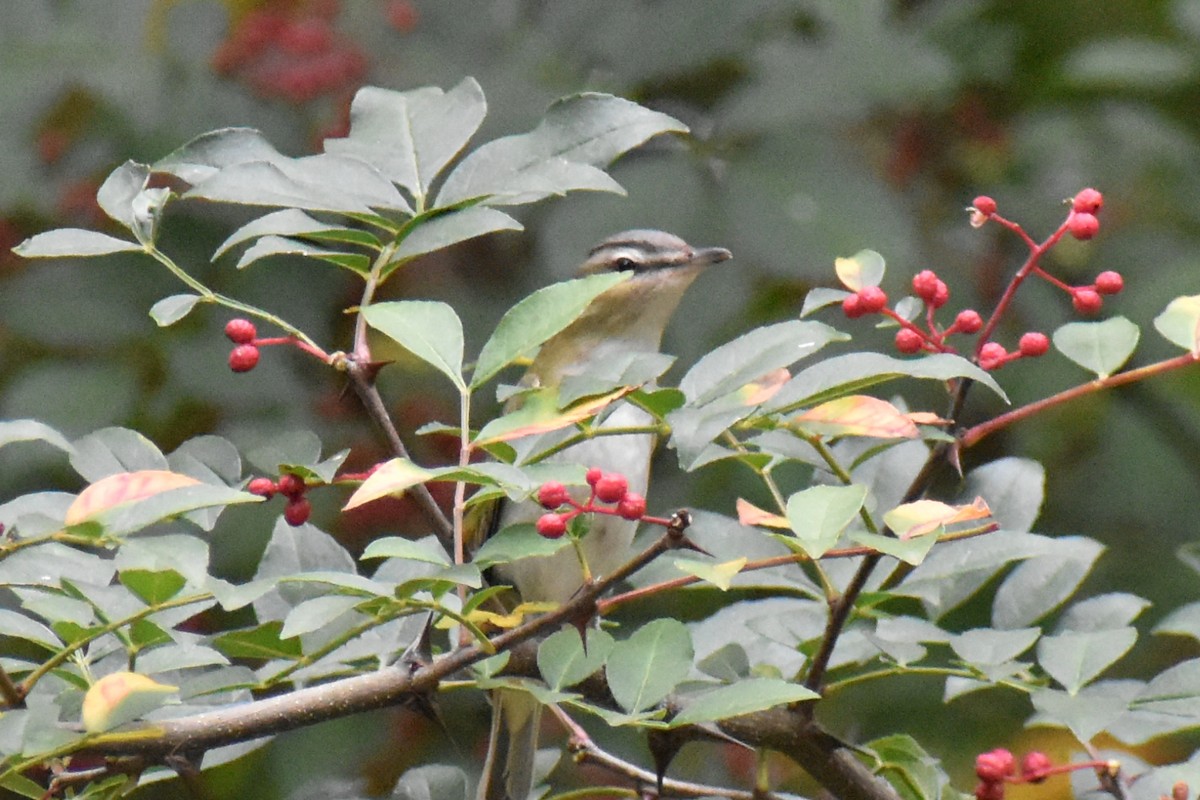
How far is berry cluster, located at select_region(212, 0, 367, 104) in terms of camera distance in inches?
152

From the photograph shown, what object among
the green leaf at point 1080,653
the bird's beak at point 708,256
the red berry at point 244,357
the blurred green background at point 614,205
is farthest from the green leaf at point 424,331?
the blurred green background at point 614,205

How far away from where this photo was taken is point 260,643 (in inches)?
67.4

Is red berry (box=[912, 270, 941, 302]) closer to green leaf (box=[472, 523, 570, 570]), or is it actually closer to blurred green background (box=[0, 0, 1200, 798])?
green leaf (box=[472, 523, 570, 570])

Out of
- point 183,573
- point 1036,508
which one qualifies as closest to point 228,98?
point 1036,508

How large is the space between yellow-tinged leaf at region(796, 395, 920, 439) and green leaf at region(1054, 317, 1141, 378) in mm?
213

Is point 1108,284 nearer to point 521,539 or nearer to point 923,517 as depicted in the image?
point 923,517

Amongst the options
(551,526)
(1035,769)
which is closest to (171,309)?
(551,526)

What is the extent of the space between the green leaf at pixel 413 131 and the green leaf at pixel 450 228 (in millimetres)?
83

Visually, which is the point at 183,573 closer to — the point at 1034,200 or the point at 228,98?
the point at 228,98

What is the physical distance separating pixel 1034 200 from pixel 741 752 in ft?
5.77

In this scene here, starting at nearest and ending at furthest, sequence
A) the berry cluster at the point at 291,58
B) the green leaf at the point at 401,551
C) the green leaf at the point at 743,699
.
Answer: the green leaf at the point at 401,551 → the green leaf at the point at 743,699 → the berry cluster at the point at 291,58

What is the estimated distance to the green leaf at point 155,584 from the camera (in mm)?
1434

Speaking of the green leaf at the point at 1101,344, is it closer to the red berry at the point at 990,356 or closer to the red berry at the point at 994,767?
the red berry at the point at 990,356

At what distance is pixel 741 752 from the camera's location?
13.0 feet
